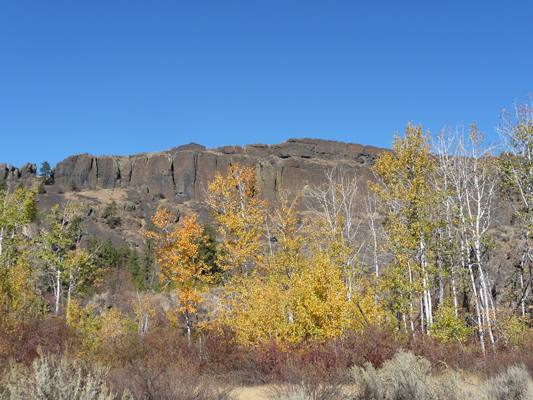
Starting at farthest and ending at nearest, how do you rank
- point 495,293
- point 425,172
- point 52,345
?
1. point 495,293
2. point 425,172
3. point 52,345

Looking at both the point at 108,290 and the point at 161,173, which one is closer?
the point at 108,290

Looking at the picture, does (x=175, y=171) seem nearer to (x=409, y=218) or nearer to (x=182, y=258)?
(x=182, y=258)

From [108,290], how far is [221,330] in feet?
74.8

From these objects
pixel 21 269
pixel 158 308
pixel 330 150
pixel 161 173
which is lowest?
pixel 158 308

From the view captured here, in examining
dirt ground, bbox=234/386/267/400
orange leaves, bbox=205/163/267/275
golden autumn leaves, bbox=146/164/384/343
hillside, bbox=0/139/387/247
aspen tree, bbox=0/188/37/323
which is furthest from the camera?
hillside, bbox=0/139/387/247

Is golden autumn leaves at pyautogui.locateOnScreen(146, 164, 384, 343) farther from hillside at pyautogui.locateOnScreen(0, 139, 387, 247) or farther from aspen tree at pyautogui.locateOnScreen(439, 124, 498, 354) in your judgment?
hillside at pyautogui.locateOnScreen(0, 139, 387, 247)

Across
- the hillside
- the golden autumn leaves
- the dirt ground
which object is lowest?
the dirt ground

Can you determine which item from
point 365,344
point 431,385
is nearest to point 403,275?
point 365,344

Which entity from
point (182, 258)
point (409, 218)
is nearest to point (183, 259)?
point (182, 258)

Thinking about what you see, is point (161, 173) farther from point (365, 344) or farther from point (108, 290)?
point (365, 344)

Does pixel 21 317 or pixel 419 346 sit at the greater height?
pixel 21 317

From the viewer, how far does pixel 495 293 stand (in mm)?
18500

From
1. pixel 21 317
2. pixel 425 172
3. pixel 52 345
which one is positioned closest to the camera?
pixel 52 345

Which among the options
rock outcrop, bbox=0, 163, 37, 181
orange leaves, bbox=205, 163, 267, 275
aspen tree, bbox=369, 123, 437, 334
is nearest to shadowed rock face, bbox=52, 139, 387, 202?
rock outcrop, bbox=0, 163, 37, 181
